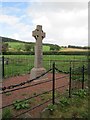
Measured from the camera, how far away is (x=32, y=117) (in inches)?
193

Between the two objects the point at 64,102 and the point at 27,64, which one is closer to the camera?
the point at 64,102

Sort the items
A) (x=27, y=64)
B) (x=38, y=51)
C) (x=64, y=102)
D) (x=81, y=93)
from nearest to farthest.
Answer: (x=64, y=102) → (x=81, y=93) → (x=38, y=51) → (x=27, y=64)

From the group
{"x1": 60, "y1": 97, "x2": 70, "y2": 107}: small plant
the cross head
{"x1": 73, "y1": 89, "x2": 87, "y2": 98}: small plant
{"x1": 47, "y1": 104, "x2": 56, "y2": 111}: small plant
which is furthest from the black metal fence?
{"x1": 47, "y1": 104, "x2": 56, "y2": 111}: small plant

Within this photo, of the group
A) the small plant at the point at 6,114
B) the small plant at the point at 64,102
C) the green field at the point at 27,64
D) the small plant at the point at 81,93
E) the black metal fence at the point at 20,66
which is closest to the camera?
the small plant at the point at 6,114

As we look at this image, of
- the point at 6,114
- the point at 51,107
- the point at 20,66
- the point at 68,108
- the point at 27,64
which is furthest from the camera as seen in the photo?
the point at 27,64

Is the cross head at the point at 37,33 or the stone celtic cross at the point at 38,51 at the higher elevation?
the cross head at the point at 37,33

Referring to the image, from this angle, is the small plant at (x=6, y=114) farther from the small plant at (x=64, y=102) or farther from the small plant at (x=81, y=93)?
the small plant at (x=81, y=93)

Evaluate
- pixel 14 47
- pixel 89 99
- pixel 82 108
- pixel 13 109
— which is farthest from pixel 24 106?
pixel 14 47

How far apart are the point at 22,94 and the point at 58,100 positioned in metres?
1.34

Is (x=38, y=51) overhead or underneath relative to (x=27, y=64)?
overhead

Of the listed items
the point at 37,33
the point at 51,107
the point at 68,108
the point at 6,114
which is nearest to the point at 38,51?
the point at 37,33

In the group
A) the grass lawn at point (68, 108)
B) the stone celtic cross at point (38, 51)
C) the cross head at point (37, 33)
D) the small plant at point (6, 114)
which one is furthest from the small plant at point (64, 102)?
the cross head at point (37, 33)

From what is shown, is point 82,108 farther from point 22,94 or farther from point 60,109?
point 22,94

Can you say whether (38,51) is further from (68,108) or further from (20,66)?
(20,66)
